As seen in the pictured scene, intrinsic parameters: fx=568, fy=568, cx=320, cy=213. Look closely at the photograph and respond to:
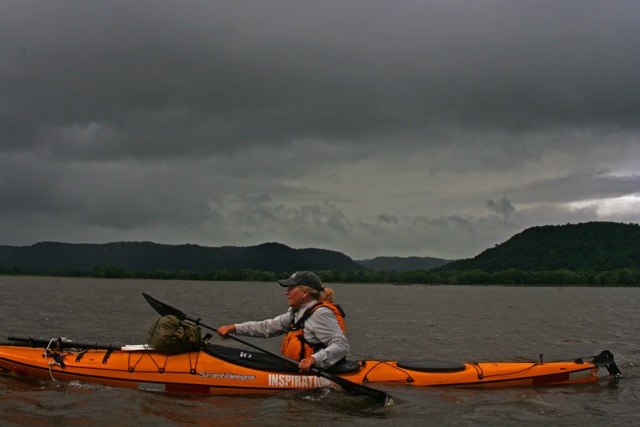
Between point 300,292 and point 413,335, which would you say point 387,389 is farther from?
point 413,335

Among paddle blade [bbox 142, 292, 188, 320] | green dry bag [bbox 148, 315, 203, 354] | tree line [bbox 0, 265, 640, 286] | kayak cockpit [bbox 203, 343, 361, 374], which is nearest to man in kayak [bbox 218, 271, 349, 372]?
kayak cockpit [bbox 203, 343, 361, 374]

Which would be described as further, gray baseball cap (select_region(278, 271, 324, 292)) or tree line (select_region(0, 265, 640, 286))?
tree line (select_region(0, 265, 640, 286))

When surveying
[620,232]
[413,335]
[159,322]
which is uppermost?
[620,232]

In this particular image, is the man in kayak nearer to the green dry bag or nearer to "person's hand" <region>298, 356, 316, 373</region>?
"person's hand" <region>298, 356, 316, 373</region>

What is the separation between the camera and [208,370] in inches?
346

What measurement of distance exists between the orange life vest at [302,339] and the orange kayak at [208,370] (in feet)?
0.89

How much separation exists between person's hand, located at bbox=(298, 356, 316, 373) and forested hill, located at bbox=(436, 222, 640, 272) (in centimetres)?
11909

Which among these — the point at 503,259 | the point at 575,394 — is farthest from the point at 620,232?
the point at 575,394

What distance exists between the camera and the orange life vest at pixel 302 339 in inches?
339

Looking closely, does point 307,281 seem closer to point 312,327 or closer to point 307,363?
point 312,327

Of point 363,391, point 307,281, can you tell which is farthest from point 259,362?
point 363,391

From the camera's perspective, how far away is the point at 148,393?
870 cm

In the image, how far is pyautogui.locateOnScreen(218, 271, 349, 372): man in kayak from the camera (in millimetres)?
Result: 8461

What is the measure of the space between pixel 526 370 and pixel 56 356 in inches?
312
